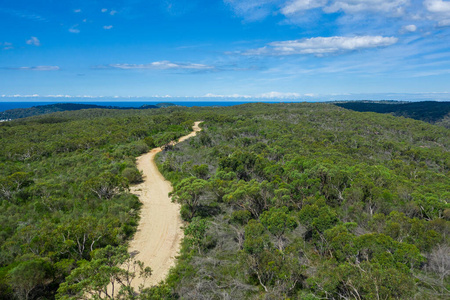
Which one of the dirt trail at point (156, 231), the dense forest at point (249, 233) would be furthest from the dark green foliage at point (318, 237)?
the dirt trail at point (156, 231)

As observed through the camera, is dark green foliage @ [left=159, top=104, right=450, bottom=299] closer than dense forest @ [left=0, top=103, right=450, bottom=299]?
Yes

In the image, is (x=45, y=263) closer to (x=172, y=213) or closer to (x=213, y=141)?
(x=172, y=213)

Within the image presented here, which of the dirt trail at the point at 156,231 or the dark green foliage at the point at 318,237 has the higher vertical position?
the dark green foliage at the point at 318,237

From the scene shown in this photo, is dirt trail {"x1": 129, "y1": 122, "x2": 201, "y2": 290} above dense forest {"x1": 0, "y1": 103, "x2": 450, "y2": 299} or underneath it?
underneath

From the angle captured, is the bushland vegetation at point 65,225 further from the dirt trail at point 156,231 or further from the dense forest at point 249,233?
the dirt trail at point 156,231

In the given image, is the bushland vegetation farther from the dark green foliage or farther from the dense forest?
the dark green foliage

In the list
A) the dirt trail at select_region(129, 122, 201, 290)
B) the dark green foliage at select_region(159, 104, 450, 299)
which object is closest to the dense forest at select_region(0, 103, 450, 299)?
the dark green foliage at select_region(159, 104, 450, 299)

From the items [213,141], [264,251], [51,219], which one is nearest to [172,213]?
[51,219]

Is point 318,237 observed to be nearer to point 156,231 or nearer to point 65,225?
point 156,231

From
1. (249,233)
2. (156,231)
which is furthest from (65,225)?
(249,233)
